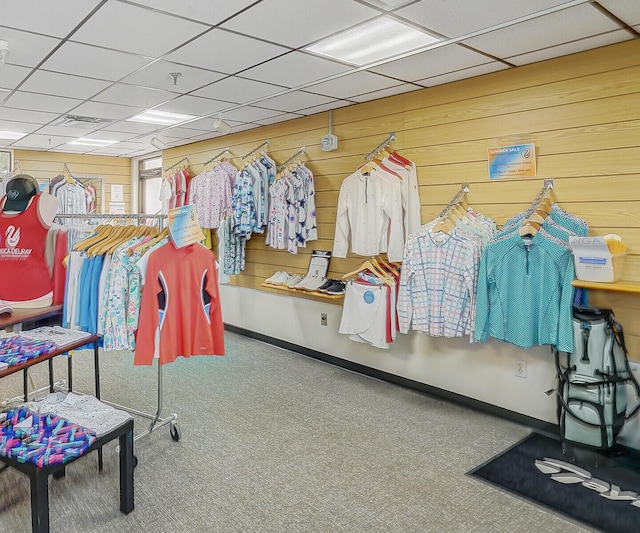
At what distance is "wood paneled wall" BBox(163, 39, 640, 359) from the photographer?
302 centimetres

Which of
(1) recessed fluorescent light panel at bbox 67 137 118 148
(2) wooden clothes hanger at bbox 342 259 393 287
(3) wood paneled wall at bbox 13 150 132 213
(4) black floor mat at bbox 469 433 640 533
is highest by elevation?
(1) recessed fluorescent light panel at bbox 67 137 118 148

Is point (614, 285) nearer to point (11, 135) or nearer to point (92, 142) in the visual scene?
point (92, 142)

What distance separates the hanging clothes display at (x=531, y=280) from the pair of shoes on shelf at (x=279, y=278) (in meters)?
2.36

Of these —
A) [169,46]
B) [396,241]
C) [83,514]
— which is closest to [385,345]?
[396,241]

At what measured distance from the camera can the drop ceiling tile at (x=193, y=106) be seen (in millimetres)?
4438

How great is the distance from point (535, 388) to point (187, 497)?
2.42m

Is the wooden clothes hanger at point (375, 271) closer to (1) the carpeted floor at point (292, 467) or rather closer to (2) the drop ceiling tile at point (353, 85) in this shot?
(1) the carpeted floor at point (292, 467)

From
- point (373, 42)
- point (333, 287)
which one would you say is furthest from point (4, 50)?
point (333, 287)

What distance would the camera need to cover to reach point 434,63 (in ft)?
11.1

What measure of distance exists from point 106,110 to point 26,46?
1.82 m

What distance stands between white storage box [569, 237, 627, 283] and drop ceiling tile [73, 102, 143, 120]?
4065 mm

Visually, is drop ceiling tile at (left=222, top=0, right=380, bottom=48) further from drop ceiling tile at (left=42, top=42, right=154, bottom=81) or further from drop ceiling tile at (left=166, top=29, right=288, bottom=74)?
drop ceiling tile at (left=42, top=42, right=154, bottom=81)

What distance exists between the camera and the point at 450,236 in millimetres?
3611

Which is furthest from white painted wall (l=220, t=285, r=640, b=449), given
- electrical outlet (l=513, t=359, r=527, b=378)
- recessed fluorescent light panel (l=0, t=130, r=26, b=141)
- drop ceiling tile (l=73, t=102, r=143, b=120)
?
recessed fluorescent light panel (l=0, t=130, r=26, b=141)
